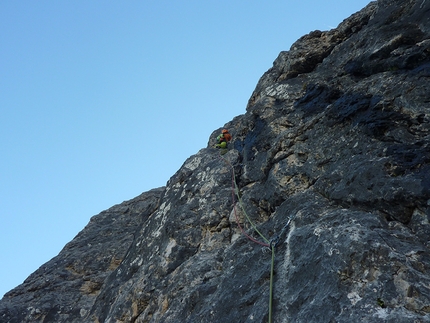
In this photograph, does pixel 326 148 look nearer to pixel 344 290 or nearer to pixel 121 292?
pixel 344 290

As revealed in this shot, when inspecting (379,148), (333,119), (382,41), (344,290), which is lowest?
(344,290)

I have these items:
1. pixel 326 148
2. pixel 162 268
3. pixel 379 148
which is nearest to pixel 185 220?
pixel 162 268

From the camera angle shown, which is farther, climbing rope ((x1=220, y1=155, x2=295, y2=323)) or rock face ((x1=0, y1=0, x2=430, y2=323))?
climbing rope ((x1=220, y1=155, x2=295, y2=323))

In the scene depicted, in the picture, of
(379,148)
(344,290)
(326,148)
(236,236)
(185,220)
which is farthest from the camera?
(185,220)

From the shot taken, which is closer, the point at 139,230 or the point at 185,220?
the point at 185,220

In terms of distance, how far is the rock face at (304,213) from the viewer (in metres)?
6.34

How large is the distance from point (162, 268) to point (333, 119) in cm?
487

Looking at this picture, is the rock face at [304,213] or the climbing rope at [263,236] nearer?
the rock face at [304,213]

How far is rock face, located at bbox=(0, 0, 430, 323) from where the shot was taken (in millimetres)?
6340

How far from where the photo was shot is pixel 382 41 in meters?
10.4

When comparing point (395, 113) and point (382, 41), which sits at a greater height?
point (382, 41)

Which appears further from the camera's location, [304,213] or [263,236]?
[263,236]

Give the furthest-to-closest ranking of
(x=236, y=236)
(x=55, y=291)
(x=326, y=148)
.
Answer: (x=55, y=291) → (x=236, y=236) → (x=326, y=148)

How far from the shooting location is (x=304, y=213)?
8086 millimetres
